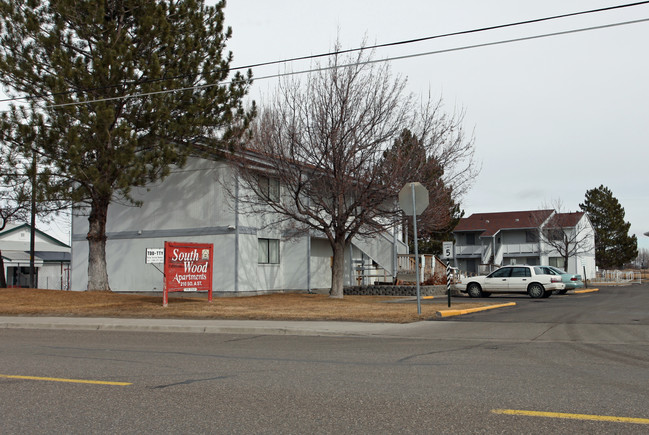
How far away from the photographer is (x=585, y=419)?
5.50 metres

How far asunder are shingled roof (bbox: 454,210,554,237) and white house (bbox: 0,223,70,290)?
3715 centimetres

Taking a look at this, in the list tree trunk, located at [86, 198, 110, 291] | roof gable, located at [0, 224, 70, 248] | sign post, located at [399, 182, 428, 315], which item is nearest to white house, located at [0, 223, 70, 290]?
roof gable, located at [0, 224, 70, 248]

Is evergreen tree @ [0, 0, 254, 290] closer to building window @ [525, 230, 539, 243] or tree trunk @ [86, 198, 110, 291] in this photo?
tree trunk @ [86, 198, 110, 291]

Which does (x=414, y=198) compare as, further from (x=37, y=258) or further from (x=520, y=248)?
(x=520, y=248)

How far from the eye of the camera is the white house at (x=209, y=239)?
27.7m

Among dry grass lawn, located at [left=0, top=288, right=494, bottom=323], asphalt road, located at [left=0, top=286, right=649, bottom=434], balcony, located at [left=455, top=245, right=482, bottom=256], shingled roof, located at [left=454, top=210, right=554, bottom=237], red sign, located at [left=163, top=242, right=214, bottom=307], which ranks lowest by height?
asphalt road, located at [left=0, top=286, right=649, bottom=434]

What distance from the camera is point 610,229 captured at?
221ft

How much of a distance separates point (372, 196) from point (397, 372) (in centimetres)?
1532

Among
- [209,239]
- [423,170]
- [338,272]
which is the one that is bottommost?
[338,272]

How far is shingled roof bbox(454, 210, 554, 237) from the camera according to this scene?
209 ft

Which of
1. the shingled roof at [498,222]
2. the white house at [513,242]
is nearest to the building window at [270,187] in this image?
the shingled roof at [498,222]

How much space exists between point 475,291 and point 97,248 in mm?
17109

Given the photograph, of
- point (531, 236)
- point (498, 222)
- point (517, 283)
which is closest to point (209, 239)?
point (517, 283)

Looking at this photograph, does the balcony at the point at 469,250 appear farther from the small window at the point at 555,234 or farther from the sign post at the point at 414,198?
the sign post at the point at 414,198
